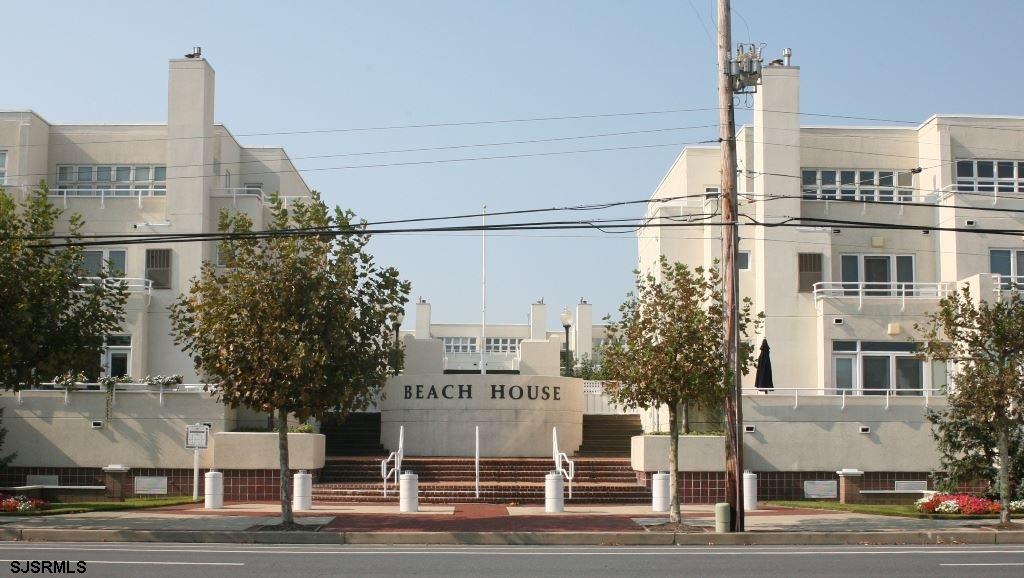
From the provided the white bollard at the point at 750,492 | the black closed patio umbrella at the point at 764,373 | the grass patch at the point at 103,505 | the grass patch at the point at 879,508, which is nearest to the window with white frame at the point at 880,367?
the black closed patio umbrella at the point at 764,373

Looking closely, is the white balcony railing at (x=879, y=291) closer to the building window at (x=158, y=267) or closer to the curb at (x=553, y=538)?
the curb at (x=553, y=538)

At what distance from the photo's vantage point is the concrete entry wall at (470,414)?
32.7 meters

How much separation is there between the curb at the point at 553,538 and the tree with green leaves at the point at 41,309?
3.79m

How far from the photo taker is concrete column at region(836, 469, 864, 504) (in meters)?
28.9

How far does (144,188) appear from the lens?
37.2 m

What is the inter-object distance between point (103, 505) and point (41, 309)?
6.02 m

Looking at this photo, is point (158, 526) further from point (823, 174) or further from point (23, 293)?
point (823, 174)

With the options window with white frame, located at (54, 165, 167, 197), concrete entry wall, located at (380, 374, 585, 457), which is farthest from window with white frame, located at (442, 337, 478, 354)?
concrete entry wall, located at (380, 374, 585, 457)

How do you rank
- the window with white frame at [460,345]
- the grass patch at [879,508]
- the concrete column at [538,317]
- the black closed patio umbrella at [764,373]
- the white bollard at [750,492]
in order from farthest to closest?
the window with white frame at [460,345] < the concrete column at [538,317] < the black closed patio umbrella at [764,373] < the white bollard at [750,492] < the grass patch at [879,508]

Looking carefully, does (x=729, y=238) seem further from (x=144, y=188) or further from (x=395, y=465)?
(x=144, y=188)

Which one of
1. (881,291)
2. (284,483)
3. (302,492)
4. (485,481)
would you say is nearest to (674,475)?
(284,483)

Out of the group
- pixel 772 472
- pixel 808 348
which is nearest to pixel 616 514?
pixel 772 472

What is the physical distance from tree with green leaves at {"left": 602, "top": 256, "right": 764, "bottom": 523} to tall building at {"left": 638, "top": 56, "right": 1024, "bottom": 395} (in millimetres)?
12374

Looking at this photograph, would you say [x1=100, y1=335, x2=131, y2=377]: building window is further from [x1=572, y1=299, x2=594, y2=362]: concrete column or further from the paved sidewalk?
[x1=572, y1=299, x2=594, y2=362]: concrete column
